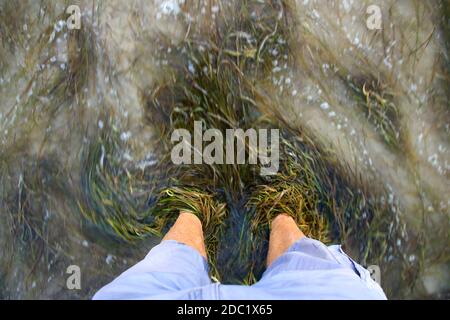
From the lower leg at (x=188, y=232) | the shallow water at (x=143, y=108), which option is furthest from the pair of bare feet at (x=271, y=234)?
the shallow water at (x=143, y=108)

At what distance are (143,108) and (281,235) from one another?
2.11ft

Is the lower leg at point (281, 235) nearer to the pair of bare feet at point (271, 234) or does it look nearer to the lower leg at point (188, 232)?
the pair of bare feet at point (271, 234)

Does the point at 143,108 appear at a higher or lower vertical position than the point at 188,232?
higher

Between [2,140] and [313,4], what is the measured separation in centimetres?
119

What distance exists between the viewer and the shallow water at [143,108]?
5.39 ft

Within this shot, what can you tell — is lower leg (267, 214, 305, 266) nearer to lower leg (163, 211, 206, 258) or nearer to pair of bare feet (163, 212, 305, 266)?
pair of bare feet (163, 212, 305, 266)

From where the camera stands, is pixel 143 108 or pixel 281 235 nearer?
pixel 281 235

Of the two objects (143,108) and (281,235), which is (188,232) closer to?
(281,235)

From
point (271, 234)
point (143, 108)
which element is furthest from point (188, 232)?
point (143, 108)

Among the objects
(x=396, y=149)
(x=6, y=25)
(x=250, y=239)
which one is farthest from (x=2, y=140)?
(x=396, y=149)

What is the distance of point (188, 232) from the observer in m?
1.53

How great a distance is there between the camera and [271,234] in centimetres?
159

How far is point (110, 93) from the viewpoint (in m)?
1.66
